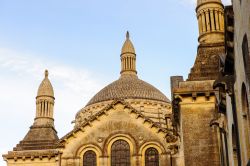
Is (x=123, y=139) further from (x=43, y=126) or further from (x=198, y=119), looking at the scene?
(x=198, y=119)

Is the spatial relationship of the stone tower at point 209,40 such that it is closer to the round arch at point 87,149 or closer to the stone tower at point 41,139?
the round arch at point 87,149

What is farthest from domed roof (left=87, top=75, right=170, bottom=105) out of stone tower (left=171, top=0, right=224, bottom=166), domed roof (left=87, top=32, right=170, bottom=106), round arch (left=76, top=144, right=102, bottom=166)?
stone tower (left=171, top=0, right=224, bottom=166)

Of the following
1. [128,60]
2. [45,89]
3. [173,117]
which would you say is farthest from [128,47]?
[173,117]

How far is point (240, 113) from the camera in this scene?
14305 mm

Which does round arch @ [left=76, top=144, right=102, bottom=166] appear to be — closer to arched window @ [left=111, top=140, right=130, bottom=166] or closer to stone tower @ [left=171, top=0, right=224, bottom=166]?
arched window @ [left=111, top=140, right=130, bottom=166]

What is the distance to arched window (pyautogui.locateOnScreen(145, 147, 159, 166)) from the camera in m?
36.6

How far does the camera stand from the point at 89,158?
36875mm

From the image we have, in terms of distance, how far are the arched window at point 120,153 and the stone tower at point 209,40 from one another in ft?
40.2

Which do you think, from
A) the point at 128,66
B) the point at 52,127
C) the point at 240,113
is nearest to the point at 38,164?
the point at 52,127

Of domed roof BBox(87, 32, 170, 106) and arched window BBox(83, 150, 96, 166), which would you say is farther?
domed roof BBox(87, 32, 170, 106)

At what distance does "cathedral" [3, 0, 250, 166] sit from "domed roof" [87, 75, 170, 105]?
0.13 metres

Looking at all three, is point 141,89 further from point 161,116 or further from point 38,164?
point 38,164

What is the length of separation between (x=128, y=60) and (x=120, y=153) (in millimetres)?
25612

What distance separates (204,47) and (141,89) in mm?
31419
